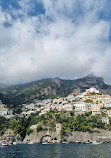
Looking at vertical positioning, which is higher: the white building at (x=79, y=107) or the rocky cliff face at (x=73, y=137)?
the white building at (x=79, y=107)

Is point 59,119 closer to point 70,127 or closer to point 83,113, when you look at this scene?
point 70,127

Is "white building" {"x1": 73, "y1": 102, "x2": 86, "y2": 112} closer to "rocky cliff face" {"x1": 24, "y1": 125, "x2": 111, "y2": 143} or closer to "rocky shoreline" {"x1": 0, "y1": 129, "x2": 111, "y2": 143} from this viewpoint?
"rocky cliff face" {"x1": 24, "y1": 125, "x2": 111, "y2": 143}

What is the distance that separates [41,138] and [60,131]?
36.7ft

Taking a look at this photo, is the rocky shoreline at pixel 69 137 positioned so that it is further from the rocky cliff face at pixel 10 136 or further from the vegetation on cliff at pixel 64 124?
the rocky cliff face at pixel 10 136

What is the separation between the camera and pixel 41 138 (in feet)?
312

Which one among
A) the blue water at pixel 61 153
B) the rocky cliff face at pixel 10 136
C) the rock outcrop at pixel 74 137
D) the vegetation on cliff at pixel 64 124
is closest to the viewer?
the blue water at pixel 61 153

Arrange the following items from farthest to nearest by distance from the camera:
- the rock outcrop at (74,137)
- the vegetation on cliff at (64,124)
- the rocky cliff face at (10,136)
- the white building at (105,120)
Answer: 1. the rocky cliff face at (10,136)
2. the white building at (105,120)
3. the vegetation on cliff at (64,124)
4. the rock outcrop at (74,137)

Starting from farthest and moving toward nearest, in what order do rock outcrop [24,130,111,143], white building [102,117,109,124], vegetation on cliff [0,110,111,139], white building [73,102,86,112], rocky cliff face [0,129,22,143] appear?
white building [73,102,86,112]
rocky cliff face [0,129,22,143]
white building [102,117,109,124]
vegetation on cliff [0,110,111,139]
rock outcrop [24,130,111,143]

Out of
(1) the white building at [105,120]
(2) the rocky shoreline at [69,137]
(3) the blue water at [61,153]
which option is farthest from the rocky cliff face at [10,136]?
(1) the white building at [105,120]

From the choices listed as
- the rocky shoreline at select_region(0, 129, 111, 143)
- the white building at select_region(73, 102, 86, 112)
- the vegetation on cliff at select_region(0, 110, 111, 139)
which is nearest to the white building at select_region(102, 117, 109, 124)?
the vegetation on cliff at select_region(0, 110, 111, 139)

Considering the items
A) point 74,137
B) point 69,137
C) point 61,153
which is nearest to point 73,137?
point 74,137

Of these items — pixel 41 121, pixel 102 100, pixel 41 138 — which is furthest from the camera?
pixel 102 100

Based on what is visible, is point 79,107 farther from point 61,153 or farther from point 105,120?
point 61,153

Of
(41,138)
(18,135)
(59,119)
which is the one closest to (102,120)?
(59,119)
